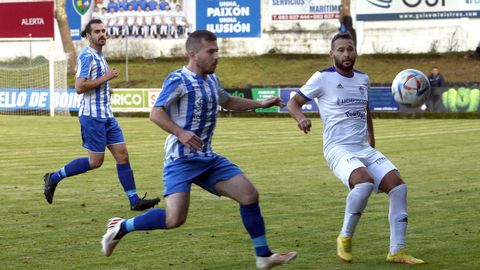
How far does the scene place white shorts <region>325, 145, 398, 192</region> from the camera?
32.1 ft

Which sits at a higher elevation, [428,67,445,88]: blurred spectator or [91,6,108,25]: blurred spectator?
[91,6,108,25]: blurred spectator

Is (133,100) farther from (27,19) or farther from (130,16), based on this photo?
(130,16)

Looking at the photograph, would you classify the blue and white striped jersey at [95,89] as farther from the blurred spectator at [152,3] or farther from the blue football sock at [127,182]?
the blurred spectator at [152,3]

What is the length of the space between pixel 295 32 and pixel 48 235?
45929 millimetres

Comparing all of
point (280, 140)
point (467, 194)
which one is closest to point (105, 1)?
point (280, 140)

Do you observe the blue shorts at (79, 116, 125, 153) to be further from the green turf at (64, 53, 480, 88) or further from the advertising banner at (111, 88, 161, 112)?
the green turf at (64, 53, 480, 88)

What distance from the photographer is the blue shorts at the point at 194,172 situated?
8930 mm

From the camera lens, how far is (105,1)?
2359 inches

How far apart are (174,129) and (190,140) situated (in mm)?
184

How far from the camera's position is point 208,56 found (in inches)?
350

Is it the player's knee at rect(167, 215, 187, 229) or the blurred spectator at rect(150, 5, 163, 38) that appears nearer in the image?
the player's knee at rect(167, 215, 187, 229)

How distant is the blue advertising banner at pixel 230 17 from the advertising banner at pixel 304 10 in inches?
46.6

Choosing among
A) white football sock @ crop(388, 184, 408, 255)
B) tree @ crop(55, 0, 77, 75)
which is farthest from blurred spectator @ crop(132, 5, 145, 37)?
white football sock @ crop(388, 184, 408, 255)

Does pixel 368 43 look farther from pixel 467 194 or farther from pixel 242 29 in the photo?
pixel 467 194
